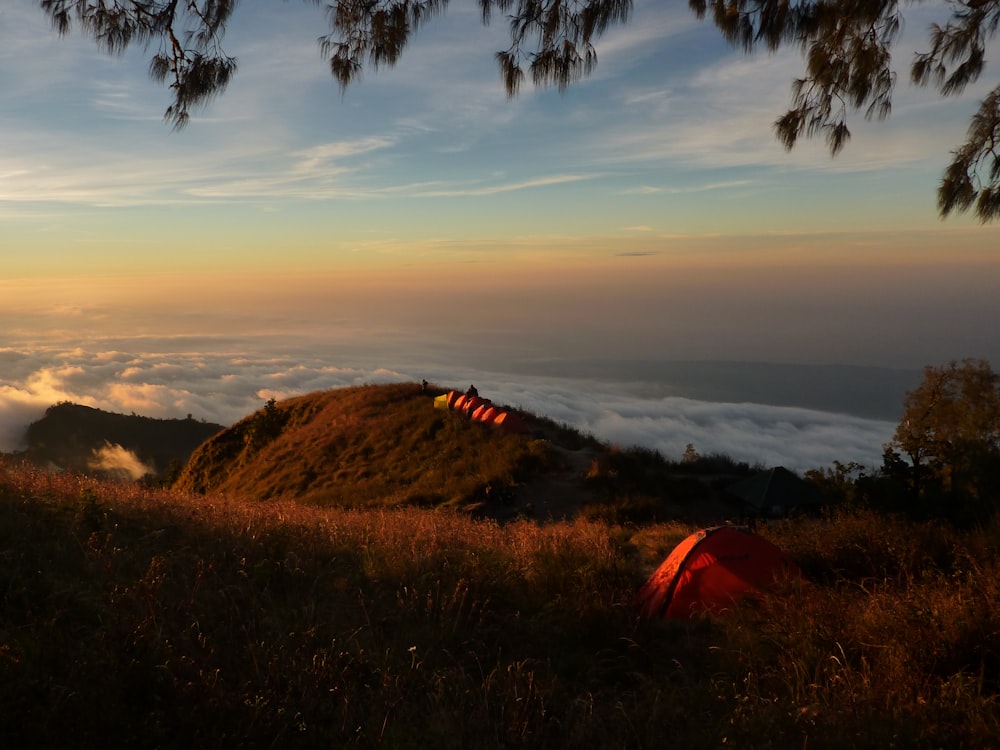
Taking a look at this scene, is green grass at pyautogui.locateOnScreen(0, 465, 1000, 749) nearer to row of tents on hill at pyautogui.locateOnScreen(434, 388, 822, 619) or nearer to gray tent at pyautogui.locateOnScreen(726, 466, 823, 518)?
row of tents on hill at pyautogui.locateOnScreen(434, 388, 822, 619)

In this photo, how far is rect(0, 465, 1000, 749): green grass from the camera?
3.44 metres

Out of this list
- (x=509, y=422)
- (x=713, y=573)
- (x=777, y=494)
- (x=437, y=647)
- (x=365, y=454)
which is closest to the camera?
(x=437, y=647)

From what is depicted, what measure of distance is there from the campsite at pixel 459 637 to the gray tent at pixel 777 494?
944 cm

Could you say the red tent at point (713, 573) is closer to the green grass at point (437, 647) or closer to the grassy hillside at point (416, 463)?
the green grass at point (437, 647)

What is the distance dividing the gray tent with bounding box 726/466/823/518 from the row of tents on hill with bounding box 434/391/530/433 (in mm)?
8040

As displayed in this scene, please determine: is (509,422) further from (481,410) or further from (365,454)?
(365,454)

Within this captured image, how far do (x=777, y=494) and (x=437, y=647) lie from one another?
1452cm

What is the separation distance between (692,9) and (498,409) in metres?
17.0

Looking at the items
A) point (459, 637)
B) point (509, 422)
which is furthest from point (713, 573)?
point (509, 422)

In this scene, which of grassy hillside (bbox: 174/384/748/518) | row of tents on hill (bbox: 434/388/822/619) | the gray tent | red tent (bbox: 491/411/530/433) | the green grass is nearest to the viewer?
the green grass

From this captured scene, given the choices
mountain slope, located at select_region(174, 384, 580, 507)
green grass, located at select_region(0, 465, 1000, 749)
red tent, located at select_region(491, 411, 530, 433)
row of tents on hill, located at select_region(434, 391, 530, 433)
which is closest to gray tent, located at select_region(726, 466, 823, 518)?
mountain slope, located at select_region(174, 384, 580, 507)

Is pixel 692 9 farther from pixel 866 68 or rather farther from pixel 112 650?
pixel 112 650

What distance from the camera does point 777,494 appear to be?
1694 centimetres

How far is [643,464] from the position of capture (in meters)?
21.7
